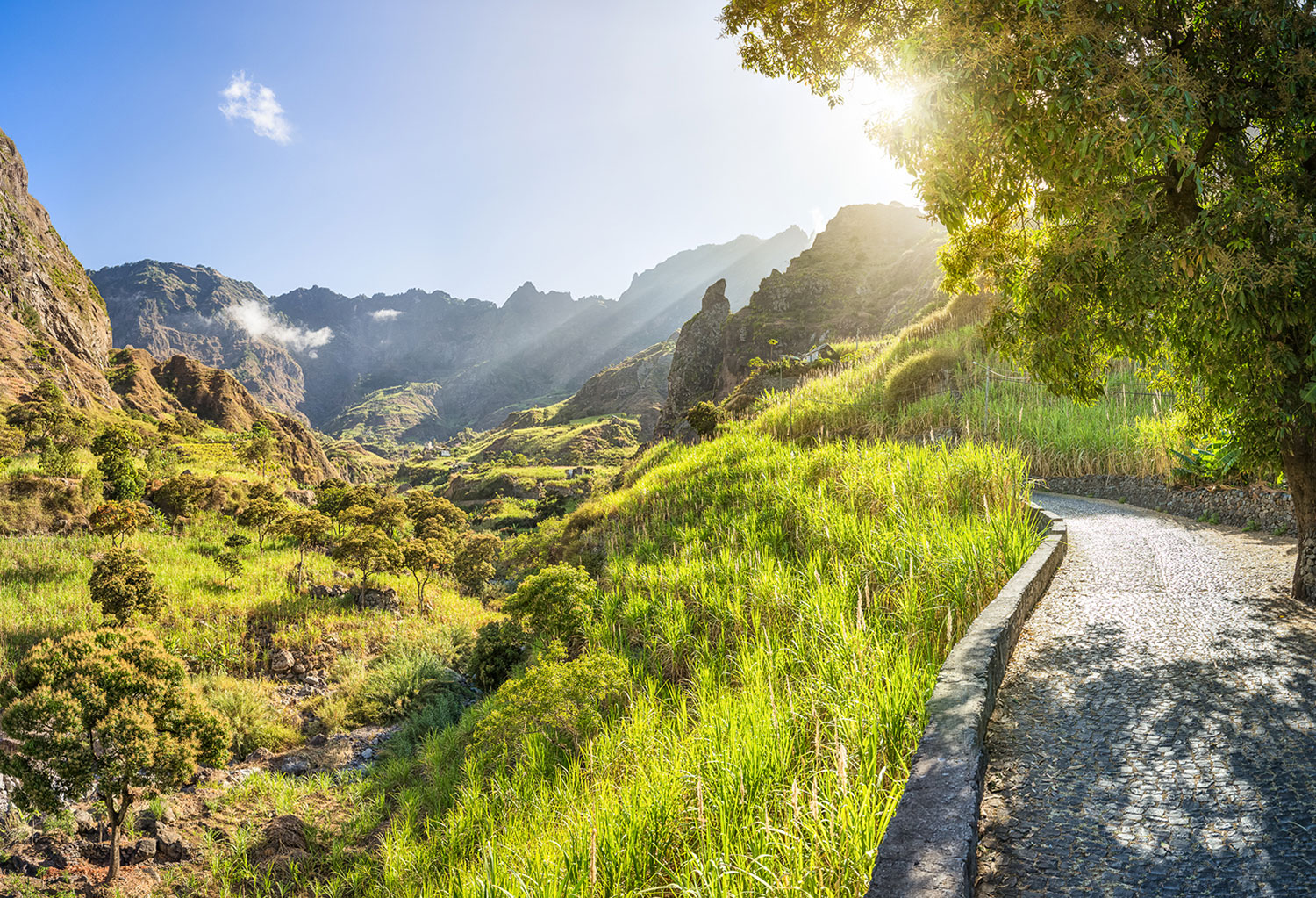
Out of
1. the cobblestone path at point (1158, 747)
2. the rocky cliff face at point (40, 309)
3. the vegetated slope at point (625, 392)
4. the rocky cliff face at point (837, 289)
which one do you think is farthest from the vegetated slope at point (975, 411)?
the vegetated slope at point (625, 392)

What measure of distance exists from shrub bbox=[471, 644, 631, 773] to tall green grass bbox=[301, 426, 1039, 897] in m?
0.15

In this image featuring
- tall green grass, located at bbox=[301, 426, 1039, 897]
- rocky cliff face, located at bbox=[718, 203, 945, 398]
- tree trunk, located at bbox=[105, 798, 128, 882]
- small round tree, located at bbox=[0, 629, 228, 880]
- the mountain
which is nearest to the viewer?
tall green grass, located at bbox=[301, 426, 1039, 897]

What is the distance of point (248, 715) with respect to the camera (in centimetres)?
1101

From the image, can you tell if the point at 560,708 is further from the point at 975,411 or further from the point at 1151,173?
the point at 975,411

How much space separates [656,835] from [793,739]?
0.92m

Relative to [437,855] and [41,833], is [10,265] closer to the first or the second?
[41,833]

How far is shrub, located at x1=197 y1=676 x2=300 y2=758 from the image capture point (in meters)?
10.5

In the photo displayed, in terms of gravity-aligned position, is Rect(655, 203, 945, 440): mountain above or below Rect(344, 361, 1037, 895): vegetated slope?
above

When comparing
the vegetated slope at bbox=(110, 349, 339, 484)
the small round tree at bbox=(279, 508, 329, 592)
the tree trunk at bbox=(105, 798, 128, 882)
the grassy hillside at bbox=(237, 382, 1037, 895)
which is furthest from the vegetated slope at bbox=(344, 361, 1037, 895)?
the vegetated slope at bbox=(110, 349, 339, 484)

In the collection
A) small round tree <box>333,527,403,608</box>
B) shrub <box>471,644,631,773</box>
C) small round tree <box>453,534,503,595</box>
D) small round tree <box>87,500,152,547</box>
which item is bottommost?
small round tree <box>453,534,503,595</box>

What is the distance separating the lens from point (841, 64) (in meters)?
5.36

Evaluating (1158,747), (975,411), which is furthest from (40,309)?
(1158,747)

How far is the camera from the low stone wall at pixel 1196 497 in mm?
6512

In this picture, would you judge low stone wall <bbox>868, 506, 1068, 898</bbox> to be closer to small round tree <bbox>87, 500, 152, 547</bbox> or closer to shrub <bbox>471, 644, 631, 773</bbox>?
shrub <bbox>471, 644, 631, 773</bbox>
